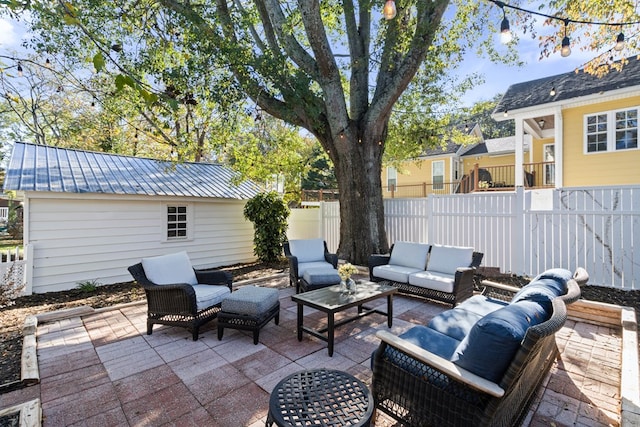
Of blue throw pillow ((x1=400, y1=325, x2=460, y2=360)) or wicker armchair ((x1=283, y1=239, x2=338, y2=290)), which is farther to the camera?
wicker armchair ((x1=283, y1=239, x2=338, y2=290))

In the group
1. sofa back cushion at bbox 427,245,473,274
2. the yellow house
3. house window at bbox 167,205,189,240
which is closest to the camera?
sofa back cushion at bbox 427,245,473,274

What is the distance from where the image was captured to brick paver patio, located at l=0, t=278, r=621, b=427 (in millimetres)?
2426

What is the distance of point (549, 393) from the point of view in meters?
2.67

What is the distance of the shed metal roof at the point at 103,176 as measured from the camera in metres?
6.46

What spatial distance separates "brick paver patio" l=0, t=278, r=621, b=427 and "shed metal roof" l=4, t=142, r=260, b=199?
143 inches

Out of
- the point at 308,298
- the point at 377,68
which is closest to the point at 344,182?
the point at 377,68

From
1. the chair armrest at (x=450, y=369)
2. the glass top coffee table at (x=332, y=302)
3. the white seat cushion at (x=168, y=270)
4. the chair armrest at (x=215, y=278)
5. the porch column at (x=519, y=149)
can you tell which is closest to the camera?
the chair armrest at (x=450, y=369)

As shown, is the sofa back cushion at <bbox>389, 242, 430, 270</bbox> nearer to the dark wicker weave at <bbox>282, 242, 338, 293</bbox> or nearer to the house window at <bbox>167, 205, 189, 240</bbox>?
the dark wicker weave at <bbox>282, 242, 338, 293</bbox>

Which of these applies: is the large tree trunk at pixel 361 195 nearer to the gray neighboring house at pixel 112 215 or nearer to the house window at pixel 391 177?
the gray neighboring house at pixel 112 215

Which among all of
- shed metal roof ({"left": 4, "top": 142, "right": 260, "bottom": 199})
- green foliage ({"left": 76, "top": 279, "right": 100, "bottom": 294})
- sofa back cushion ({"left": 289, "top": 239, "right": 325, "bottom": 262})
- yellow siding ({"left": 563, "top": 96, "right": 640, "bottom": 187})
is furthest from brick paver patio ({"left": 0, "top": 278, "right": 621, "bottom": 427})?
yellow siding ({"left": 563, "top": 96, "right": 640, "bottom": 187})

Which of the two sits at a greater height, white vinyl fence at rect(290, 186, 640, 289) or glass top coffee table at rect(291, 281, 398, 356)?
white vinyl fence at rect(290, 186, 640, 289)

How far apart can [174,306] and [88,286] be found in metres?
4.34

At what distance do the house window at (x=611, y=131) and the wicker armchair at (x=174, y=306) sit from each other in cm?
1121

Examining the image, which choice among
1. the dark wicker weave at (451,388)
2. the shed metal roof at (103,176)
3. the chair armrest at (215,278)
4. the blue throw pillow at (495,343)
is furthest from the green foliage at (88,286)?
the blue throw pillow at (495,343)
